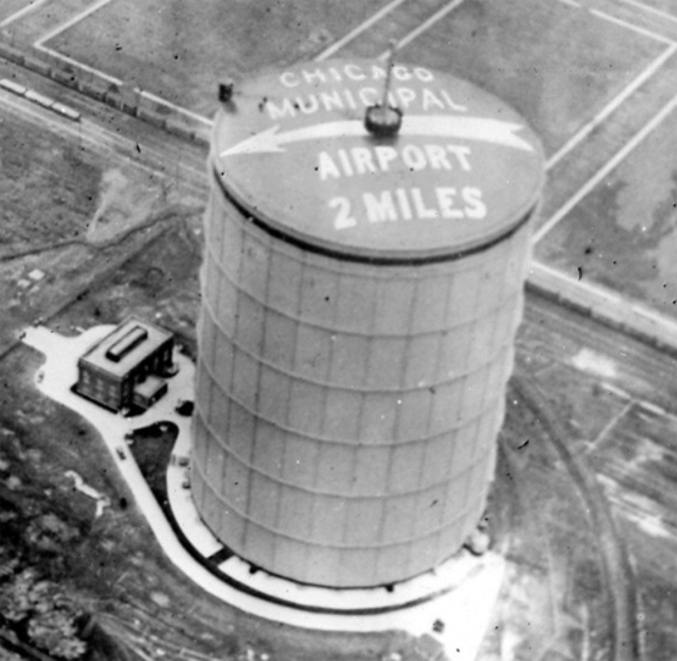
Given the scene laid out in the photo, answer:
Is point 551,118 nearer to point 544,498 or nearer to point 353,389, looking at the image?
point 544,498

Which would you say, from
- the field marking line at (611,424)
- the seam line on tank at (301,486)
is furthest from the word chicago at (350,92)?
the field marking line at (611,424)

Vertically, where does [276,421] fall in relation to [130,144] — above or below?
above

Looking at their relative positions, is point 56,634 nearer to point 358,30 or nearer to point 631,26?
point 358,30

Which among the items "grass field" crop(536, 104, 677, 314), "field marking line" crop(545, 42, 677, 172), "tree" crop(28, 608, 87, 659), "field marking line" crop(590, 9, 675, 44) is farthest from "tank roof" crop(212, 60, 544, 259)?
"field marking line" crop(590, 9, 675, 44)

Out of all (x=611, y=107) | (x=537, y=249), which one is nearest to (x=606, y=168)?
(x=611, y=107)

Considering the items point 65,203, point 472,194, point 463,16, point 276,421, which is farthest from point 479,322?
point 463,16

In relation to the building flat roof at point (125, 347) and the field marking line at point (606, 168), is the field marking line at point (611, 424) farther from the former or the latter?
the building flat roof at point (125, 347)
